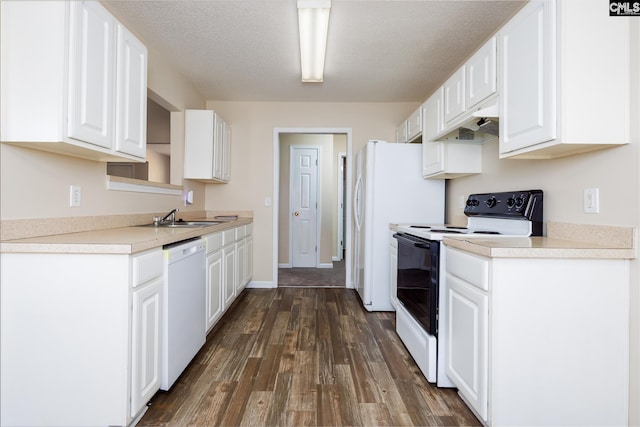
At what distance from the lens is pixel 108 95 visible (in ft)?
5.78

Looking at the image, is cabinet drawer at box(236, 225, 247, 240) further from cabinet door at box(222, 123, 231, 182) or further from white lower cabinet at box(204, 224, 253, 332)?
cabinet door at box(222, 123, 231, 182)

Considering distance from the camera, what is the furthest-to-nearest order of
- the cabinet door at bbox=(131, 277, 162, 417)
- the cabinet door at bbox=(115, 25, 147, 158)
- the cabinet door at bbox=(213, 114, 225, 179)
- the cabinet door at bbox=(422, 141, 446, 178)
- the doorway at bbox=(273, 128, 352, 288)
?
the doorway at bbox=(273, 128, 352, 288)
the cabinet door at bbox=(213, 114, 225, 179)
the cabinet door at bbox=(422, 141, 446, 178)
the cabinet door at bbox=(115, 25, 147, 158)
the cabinet door at bbox=(131, 277, 162, 417)

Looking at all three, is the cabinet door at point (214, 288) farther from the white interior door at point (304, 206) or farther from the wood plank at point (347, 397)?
the white interior door at point (304, 206)

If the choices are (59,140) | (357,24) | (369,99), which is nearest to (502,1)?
(357,24)

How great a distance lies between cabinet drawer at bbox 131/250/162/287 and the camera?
147 cm

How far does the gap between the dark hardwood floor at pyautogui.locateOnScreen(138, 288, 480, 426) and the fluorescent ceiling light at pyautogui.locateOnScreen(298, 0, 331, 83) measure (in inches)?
87.1

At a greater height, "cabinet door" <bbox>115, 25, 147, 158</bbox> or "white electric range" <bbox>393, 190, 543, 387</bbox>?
"cabinet door" <bbox>115, 25, 147, 158</bbox>

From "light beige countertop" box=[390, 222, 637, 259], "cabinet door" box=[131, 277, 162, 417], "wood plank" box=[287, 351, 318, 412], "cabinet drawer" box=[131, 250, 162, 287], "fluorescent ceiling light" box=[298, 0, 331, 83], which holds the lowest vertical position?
"wood plank" box=[287, 351, 318, 412]

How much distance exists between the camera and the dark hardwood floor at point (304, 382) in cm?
165

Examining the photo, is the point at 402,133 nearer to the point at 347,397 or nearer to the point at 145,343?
the point at 347,397

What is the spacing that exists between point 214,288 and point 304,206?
3272mm

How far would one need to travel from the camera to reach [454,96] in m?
2.40

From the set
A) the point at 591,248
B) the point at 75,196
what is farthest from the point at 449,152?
the point at 75,196

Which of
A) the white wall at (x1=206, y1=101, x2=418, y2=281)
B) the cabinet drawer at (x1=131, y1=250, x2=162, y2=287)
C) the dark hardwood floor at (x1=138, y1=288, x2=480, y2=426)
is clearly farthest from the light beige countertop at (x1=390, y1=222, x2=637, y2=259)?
the white wall at (x1=206, y1=101, x2=418, y2=281)
